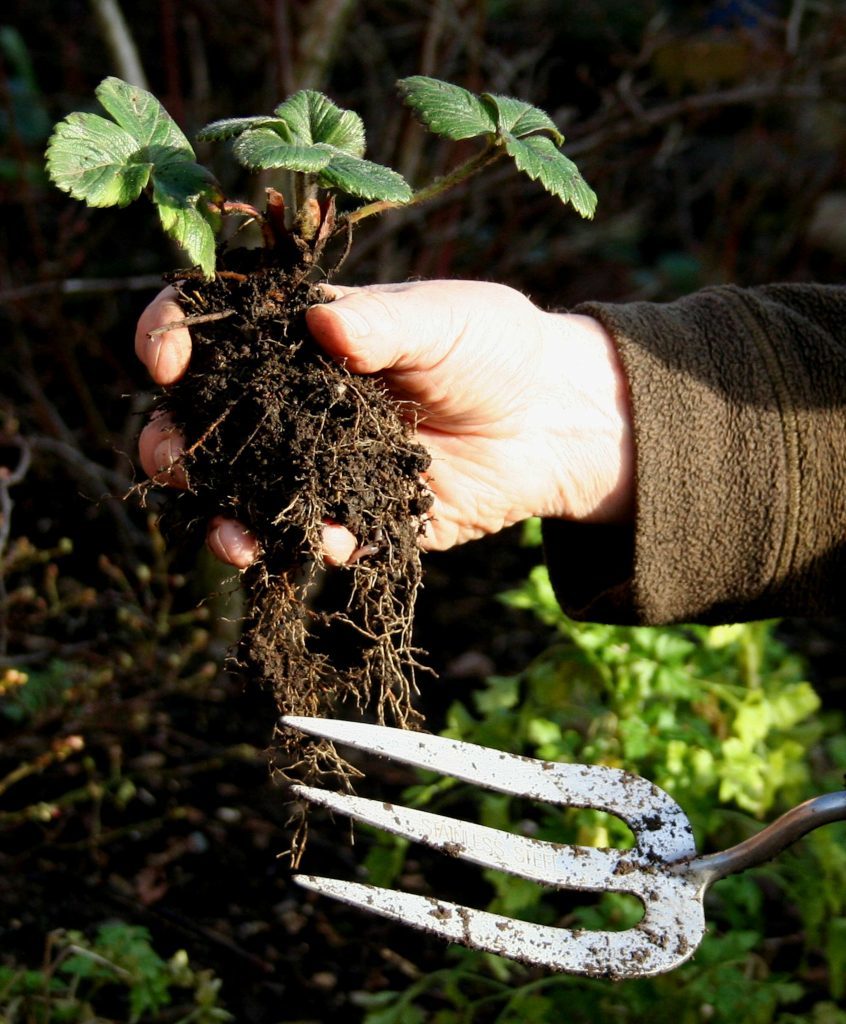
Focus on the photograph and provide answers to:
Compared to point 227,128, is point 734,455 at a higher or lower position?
lower

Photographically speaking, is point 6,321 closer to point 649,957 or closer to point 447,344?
point 447,344

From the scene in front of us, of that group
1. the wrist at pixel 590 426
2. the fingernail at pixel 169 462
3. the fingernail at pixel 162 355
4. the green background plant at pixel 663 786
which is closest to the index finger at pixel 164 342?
the fingernail at pixel 162 355

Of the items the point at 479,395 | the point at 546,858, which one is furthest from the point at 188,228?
the point at 546,858

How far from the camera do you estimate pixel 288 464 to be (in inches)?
59.9

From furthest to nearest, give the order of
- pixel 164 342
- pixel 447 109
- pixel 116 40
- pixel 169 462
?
1. pixel 116 40
2. pixel 169 462
3. pixel 164 342
4. pixel 447 109

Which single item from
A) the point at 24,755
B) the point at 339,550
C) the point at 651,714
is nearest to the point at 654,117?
the point at 651,714

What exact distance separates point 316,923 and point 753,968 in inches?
38.9

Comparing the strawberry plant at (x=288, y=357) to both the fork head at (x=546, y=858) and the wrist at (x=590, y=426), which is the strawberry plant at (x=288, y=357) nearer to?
the fork head at (x=546, y=858)

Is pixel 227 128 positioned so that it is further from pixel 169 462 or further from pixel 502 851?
pixel 502 851

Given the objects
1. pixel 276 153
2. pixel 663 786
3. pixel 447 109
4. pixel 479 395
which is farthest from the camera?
pixel 663 786

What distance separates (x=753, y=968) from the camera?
232cm

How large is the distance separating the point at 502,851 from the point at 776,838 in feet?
1.24

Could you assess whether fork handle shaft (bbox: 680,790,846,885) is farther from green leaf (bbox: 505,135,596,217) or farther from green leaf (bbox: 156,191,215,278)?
green leaf (bbox: 156,191,215,278)

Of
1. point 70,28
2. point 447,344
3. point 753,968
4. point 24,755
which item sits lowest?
point 753,968
